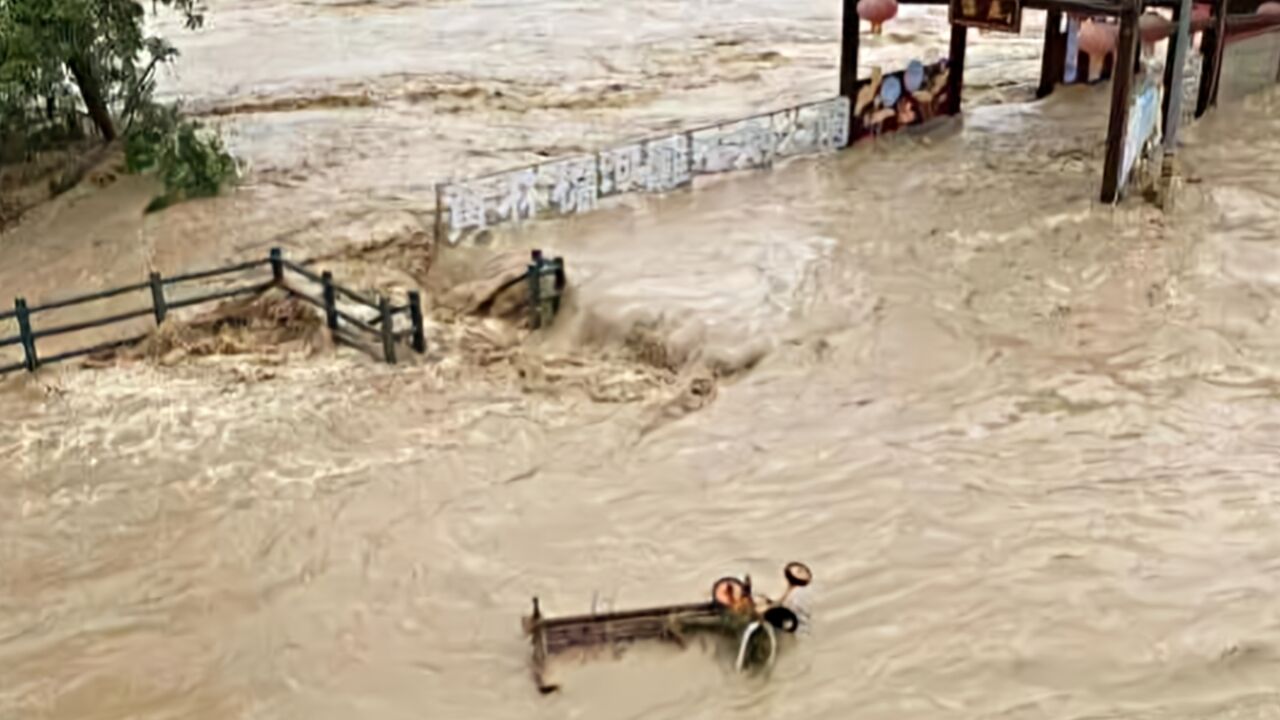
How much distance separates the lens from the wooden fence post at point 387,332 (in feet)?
40.1

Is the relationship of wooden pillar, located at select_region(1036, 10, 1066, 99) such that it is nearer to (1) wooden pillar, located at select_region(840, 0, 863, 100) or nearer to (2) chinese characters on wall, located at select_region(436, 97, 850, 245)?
(1) wooden pillar, located at select_region(840, 0, 863, 100)

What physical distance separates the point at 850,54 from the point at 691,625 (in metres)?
12.0

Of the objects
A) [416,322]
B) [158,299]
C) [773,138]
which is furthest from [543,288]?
[773,138]

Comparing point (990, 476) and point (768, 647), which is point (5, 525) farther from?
point (990, 476)

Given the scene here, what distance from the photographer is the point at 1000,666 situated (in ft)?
25.7

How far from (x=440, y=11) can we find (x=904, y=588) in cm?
2500

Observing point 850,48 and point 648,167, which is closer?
point 648,167

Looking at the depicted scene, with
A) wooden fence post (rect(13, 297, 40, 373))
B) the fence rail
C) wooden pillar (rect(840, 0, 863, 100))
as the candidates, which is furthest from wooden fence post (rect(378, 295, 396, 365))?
wooden pillar (rect(840, 0, 863, 100))

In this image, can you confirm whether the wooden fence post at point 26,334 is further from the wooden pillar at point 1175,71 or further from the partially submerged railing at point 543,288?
the wooden pillar at point 1175,71

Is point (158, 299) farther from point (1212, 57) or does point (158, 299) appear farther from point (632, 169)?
point (1212, 57)

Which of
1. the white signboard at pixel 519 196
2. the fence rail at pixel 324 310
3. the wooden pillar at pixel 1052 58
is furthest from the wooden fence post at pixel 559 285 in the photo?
the wooden pillar at pixel 1052 58

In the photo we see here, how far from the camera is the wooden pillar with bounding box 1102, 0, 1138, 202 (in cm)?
1493

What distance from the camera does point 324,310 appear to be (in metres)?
13.4

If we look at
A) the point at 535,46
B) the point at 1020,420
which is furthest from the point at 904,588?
the point at 535,46
